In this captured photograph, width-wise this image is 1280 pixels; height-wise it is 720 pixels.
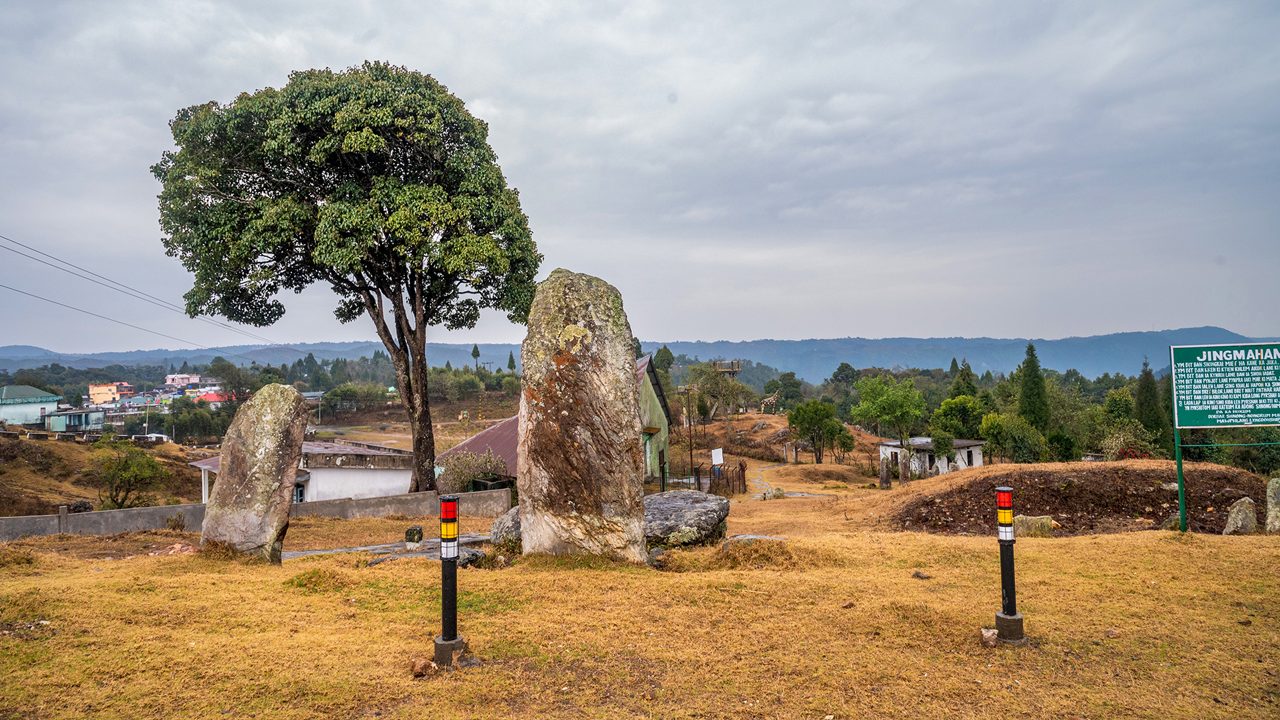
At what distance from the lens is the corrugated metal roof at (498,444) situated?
92.6ft

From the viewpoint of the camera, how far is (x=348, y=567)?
31.4ft

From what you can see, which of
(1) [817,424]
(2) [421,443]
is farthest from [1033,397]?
(2) [421,443]

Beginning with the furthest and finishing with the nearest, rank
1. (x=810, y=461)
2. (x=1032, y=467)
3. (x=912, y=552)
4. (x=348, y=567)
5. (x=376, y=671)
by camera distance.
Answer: (x=810, y=461) → (x=1032, y=467) → (x=912, y=552) → (x=348, y=567) → (x=376, y=671)

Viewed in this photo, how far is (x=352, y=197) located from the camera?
20.0 m

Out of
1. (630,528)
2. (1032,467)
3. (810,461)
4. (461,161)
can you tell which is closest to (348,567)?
(630,528)

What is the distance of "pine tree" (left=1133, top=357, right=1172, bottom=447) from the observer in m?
44.3

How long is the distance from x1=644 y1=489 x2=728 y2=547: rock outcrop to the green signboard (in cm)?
777

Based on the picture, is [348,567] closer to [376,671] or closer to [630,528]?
[630,528]

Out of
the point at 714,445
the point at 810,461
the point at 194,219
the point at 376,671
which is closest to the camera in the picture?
the point at 376,671

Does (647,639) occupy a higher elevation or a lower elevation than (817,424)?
higher

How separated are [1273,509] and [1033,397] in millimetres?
45987

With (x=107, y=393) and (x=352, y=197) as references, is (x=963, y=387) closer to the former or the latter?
(x=352, y=197)

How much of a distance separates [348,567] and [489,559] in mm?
1904

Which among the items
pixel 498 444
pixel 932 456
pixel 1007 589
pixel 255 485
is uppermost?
pixel 255 485
